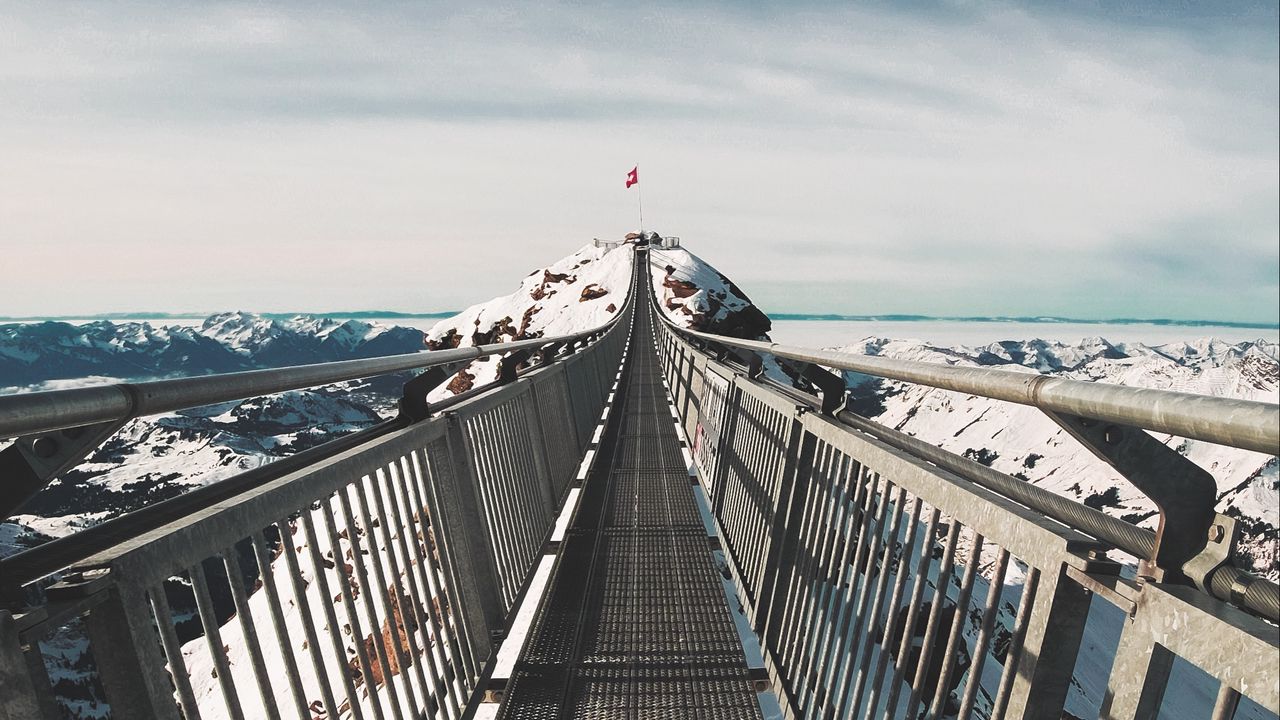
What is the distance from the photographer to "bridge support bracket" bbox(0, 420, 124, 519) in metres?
1.26

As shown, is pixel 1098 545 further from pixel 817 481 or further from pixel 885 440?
pixel 817 481

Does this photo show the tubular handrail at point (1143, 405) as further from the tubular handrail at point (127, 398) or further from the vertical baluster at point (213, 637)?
the vertical baluster at point (213, 637)

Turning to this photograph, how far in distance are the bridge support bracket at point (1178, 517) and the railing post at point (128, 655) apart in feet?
6.51

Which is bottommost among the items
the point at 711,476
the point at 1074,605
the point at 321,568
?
the point at 711,476

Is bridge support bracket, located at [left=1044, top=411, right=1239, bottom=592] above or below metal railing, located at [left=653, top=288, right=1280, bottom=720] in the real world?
above

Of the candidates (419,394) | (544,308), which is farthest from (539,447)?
(544,308)

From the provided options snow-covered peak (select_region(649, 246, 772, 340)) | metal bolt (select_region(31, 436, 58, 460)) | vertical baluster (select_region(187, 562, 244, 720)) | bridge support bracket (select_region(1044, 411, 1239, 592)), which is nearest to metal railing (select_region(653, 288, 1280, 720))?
bridge support bracket (select_region(1044, 411, 1239, 592))

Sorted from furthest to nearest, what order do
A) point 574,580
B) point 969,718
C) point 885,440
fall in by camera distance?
point 574,580, point 885,440, point 969,718

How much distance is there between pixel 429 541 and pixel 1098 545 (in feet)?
8.16

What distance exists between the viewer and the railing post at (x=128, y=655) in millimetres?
1457

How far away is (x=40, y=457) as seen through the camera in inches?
52.1

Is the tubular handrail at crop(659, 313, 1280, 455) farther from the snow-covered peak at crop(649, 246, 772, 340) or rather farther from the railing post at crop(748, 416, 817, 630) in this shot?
the snow-covered peak at crop(649, 246, 772, 340)

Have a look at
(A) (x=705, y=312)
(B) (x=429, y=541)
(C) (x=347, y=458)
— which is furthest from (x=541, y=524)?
(A) (x=705, y=312)

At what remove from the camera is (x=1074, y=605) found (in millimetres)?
1572
